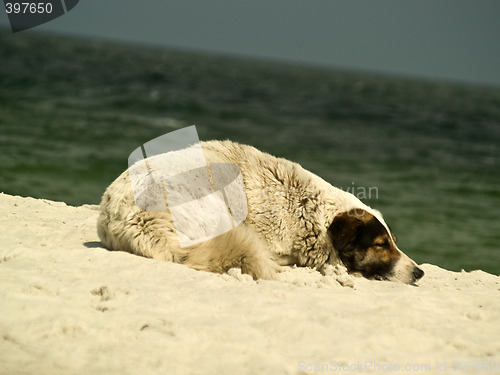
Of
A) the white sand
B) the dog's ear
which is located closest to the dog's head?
the dog's ear

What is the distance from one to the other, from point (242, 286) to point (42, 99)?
64.1 ft

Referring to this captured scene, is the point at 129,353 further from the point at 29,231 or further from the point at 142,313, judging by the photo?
the point at 29,231

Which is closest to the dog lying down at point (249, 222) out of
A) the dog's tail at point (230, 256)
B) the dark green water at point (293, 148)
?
the dog's tail at point (230, 256)

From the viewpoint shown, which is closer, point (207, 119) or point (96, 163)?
point (96, 163)

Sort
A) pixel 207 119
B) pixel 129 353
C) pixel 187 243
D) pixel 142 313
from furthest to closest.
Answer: pixel 207 119 → pixel 187 243 → pixel 142 313 → pixel 129 353

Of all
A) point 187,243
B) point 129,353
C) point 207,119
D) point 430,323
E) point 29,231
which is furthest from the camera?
point 207,119

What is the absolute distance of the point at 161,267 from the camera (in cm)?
461

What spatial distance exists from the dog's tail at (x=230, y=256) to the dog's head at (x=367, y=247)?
0.94 metres

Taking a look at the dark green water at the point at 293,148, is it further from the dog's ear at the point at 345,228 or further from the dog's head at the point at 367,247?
the dog's ear at the point at 345,228

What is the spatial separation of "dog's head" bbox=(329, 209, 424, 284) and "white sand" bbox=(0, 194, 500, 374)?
36 cm

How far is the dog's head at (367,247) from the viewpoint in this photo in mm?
5477

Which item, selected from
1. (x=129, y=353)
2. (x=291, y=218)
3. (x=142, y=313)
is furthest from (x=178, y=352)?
(x=291, y=218)

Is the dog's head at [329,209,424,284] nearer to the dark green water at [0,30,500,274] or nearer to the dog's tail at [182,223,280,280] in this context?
the dog's tail at [182,223,280,280]

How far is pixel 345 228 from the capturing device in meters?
5.53
